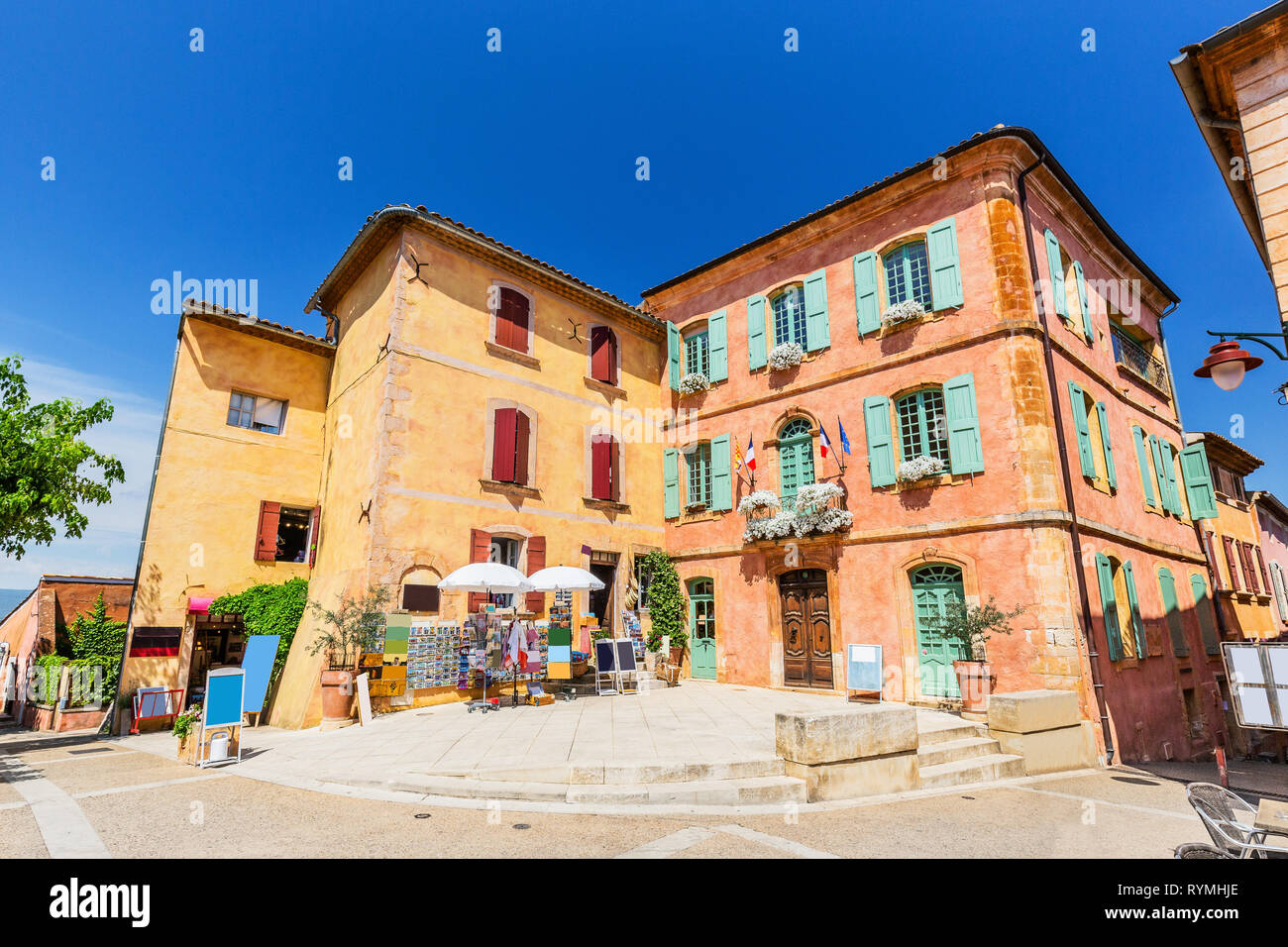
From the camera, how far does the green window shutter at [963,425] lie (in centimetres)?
1116

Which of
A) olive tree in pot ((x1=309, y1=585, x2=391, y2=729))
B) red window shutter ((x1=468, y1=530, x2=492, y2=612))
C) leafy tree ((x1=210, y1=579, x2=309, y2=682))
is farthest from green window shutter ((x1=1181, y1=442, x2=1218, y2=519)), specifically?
leafy tree ((x1=210, y1=579, x2=309, y2=682))

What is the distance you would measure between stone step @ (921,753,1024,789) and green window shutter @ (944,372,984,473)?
4.96 metres

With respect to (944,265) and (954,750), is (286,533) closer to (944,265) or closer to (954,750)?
(954,750)

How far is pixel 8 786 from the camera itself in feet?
22.5

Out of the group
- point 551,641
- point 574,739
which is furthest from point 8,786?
point 551,641

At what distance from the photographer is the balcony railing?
48.6 feet

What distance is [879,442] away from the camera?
12.4m

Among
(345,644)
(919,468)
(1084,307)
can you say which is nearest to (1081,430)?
(919,468)

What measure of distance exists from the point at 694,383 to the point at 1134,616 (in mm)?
10075

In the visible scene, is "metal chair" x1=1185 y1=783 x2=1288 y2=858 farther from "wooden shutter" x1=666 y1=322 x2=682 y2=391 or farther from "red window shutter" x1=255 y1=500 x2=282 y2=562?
"red window shutter" x1=255 y1=500 x2=282 y2=562

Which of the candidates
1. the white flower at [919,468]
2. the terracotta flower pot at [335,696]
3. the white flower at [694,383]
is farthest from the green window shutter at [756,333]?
the terracotta flower pot at [335,696]

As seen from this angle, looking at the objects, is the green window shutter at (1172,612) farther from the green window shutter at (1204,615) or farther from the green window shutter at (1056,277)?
the green window shutter at (1056,277)
